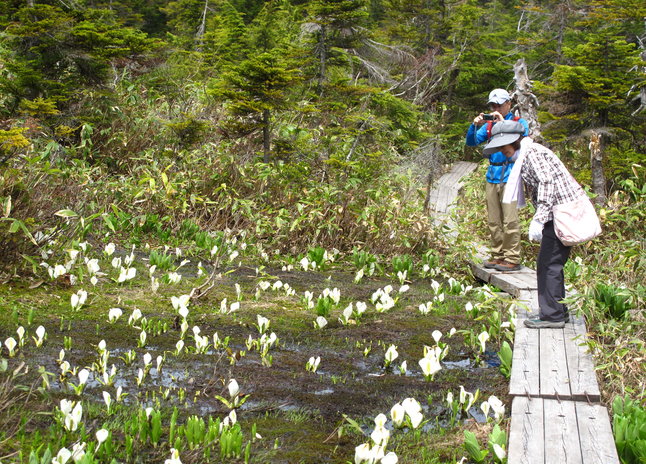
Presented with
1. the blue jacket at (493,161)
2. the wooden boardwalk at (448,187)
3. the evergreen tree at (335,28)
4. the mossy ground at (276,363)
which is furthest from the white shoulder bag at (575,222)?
the wooden boardwalk at (448,187)

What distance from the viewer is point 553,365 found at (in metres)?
4.44

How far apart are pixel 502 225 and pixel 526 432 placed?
4.70m

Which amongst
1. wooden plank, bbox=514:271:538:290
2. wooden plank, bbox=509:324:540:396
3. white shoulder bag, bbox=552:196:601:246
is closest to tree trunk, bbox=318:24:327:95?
wooden plank, bbox=514:271:538:290

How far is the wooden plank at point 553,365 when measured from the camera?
13.1ft

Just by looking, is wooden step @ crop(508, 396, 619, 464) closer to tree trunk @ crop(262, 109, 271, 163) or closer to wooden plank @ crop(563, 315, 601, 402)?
wooden plank @ crop(563, 315, 601, 402)

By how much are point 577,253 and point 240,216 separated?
4472mm

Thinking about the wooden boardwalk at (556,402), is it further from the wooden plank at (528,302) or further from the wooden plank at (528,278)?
the wooden plank at (528,278)

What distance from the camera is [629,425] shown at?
336 cm

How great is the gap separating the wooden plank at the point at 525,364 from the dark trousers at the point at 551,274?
22cm

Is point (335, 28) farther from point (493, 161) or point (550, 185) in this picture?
point (550, 185)

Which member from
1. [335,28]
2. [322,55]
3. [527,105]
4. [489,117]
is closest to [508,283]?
[489,117]

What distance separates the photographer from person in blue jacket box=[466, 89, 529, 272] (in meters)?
7.19

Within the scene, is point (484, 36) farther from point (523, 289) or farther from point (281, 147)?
point (523, 289)

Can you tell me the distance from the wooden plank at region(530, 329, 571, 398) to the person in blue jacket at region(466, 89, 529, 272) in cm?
264
